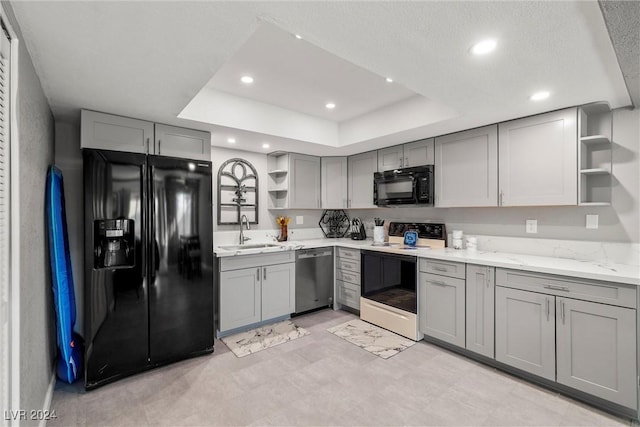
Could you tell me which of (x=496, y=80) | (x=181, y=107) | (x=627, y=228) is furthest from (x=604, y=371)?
(x=181, y=107)

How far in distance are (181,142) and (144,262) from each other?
3.66 feet

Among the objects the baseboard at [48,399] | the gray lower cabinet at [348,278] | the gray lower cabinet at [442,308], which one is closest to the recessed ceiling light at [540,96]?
the gray lower cabinet at [442,308]

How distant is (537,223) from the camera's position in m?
2.83

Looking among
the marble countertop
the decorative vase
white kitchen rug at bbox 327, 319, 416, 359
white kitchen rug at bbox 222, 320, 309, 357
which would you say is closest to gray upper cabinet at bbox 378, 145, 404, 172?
the marble countertop

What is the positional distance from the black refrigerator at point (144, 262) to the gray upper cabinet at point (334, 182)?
1894 mm

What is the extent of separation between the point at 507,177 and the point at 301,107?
2.16 m

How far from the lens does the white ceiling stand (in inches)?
50.3

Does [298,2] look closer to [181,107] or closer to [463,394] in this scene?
[181,107]

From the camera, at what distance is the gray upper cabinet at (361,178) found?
4023 mm

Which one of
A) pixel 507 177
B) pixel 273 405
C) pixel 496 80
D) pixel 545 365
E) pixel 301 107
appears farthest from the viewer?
pixel 301 107

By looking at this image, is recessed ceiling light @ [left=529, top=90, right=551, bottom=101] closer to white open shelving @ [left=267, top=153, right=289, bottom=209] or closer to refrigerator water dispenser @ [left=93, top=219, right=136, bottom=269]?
white open shelving @ [left=267, top=153, right=289, bottom=209]

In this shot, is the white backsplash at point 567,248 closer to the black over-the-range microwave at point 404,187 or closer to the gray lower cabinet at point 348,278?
the black over-the-range microwave at point 404,187

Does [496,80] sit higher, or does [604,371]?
[496,80]

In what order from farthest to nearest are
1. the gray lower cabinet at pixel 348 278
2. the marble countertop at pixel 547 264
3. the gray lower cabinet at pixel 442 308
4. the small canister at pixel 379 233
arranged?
the small canister at pixel 379 233, the gray lower cabinet at pixel 348 278, the gray lower cabinet at pixel 442 308, the marble countertop at pixel 547 264
